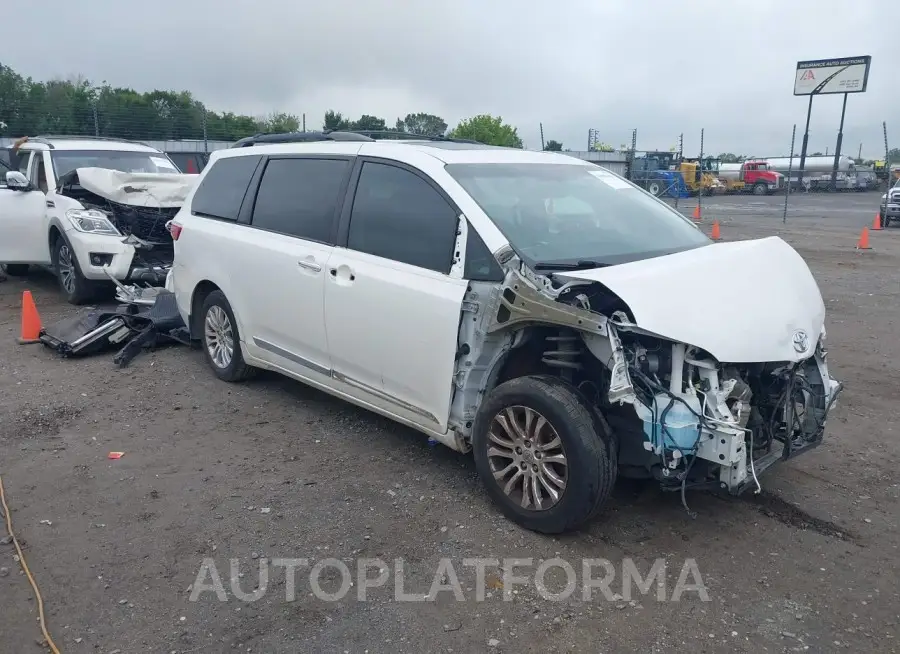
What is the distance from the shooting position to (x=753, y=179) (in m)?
45.4

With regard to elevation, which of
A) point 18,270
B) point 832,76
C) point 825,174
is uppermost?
point 832,76

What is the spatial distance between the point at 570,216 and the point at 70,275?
7146 millimetres

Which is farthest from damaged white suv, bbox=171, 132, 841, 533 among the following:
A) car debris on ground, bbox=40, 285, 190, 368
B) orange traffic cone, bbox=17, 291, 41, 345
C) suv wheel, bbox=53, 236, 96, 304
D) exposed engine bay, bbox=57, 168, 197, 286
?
suv wheel, bbox=53, 236, 96, 304

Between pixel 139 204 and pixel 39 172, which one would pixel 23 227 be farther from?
pixel 139 204

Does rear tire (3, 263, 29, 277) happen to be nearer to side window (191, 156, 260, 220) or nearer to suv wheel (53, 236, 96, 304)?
suv wheel (53, 236, 96, 304)

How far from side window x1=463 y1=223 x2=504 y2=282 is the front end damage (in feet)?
0.19

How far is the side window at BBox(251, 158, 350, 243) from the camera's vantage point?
5023mm

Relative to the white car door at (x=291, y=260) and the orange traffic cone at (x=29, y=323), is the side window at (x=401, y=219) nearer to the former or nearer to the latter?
the white car door at (x=291, y=260)

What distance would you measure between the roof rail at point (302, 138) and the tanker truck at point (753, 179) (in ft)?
143

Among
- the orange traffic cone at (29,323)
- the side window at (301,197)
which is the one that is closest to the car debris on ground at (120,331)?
the orange traffic cone at (29,323)

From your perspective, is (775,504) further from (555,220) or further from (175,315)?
(175,315)

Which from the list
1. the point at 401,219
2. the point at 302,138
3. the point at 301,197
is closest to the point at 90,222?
the point at 302,138

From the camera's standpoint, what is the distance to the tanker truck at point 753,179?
45.0m

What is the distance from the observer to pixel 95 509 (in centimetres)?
423
